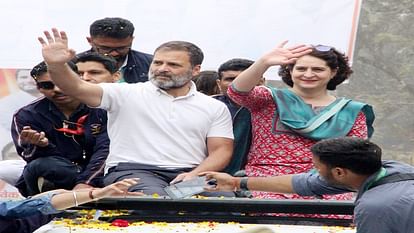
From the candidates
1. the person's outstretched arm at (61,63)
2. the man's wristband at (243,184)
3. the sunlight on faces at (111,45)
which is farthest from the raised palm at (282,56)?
the sunlight on faces at (111,45)

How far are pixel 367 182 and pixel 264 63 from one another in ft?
3.33

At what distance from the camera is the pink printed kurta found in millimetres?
3658

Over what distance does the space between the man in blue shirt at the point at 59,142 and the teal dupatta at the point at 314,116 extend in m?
0.82

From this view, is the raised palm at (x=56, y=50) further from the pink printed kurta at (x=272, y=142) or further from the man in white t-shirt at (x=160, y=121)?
the pink printed kurta at (x=272, y=142)

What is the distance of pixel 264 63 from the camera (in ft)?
11.8

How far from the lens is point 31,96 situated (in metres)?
5.12

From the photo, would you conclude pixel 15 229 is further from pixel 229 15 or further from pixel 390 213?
pixel 229 15

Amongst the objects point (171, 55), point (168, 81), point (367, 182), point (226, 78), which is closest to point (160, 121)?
point (168, 81)

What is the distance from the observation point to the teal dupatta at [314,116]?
3633mm

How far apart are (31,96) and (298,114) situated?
81.0 inches

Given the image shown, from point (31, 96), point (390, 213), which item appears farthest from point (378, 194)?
point (31, 96)

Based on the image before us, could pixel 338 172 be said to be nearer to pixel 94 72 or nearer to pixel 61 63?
pixel 61 63

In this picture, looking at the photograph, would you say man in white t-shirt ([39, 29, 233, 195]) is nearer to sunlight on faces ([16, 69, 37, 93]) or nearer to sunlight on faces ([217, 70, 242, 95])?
sunlight on faces ([217, 70, 242, 95])

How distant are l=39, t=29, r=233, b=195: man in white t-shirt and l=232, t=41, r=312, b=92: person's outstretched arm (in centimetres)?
25
